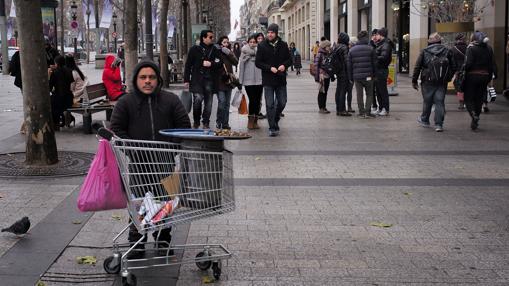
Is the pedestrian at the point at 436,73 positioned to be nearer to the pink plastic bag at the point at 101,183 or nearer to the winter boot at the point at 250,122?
the winter boot at the point at 250,122

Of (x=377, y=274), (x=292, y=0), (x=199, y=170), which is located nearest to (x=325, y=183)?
(x=377, y=274)

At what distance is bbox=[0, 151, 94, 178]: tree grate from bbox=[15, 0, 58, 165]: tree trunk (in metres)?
0.20

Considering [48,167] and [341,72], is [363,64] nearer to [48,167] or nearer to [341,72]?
[341,72]

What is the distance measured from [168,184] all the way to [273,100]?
7.23 metres

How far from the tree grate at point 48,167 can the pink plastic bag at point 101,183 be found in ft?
13.5

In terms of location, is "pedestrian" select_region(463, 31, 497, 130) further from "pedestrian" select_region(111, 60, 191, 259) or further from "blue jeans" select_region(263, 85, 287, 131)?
"pedestrian" select_region(111, 60, 191, 259)

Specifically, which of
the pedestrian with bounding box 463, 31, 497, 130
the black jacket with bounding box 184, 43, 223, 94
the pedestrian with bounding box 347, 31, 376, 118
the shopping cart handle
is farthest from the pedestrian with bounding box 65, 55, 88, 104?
the shopping cart handle

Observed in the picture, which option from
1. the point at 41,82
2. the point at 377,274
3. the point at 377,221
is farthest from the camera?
the point at 41,82

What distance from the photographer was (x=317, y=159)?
31.2 feet

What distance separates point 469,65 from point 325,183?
577 cm

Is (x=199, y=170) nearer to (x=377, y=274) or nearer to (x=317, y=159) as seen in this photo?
(x=377, y=274)

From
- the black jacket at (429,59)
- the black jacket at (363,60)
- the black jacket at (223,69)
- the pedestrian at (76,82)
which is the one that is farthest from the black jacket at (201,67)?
the black jacket at (429,59)

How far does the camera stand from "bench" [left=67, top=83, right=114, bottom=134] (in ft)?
39.8

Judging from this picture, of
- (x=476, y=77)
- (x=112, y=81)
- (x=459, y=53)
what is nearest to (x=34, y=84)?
(x=112, y=81)
